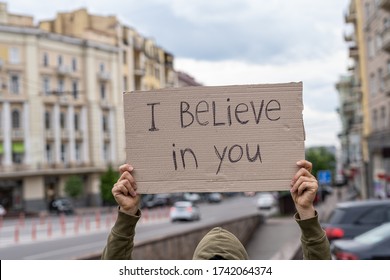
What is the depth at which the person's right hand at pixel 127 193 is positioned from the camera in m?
2.88

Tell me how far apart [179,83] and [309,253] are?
9523 centimetres

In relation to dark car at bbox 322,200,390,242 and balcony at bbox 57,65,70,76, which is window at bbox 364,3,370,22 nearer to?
balcony at bbox 57,65,70,76

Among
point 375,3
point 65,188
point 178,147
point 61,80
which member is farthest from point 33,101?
point 178,147

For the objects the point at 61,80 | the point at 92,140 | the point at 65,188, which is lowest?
the point at 65,188

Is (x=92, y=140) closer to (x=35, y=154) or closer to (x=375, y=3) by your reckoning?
(x=35, y=154)

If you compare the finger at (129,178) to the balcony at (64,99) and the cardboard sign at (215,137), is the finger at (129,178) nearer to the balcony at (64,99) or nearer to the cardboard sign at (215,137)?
the cardboard sign at (215,137)

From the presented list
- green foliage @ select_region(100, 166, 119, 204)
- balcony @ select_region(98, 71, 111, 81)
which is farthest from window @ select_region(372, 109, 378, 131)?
balcony @ select_region(98, 71, 111, 81)

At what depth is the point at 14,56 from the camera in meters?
59.8

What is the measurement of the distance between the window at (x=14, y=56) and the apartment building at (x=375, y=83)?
30.2m

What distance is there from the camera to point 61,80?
65312 mm

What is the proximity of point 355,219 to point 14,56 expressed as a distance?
51465mm

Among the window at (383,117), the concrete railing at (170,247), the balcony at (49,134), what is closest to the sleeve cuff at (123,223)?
the concrete railing at (170,247)

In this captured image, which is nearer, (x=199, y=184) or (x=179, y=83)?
(x=199, y=184)
